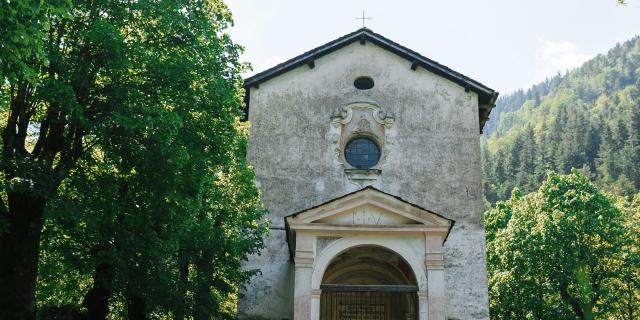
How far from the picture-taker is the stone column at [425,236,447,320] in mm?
14469

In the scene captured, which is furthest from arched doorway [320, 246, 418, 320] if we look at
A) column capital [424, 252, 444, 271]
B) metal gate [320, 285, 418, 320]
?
column capital [424, 252, 444, 271]

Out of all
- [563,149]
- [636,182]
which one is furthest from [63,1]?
[563,149]

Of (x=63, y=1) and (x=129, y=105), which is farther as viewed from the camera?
(x=129, y=105)

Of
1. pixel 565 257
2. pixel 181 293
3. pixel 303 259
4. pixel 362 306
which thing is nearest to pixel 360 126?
pixel 362 306

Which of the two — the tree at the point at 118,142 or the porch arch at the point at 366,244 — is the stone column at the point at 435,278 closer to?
the porch arch at the point at 366,244

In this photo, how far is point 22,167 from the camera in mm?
11938

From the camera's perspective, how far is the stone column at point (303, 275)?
47.6 ft

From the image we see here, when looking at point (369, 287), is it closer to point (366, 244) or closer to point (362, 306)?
point (366, 244)

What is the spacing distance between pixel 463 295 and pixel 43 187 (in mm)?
11074

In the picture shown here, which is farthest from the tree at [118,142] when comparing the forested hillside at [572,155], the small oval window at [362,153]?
the forested hillside at [572,155]

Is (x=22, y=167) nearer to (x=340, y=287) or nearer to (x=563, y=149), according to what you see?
(x=340, y=287)

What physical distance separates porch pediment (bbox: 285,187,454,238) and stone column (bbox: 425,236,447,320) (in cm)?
33

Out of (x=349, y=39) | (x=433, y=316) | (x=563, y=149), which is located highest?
(x=563, y=149)

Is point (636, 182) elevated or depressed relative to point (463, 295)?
elevated
